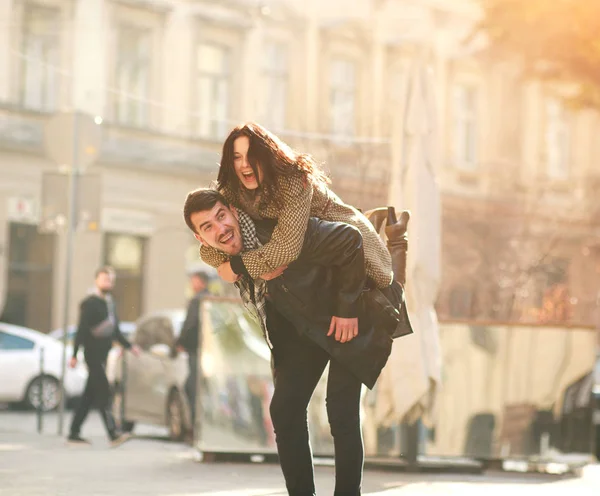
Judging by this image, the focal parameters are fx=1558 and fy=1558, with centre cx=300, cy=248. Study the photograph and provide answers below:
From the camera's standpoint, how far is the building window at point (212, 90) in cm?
3027

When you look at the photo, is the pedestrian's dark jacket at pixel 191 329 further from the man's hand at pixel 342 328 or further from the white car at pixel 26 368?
the man's hand at pixel 342 328

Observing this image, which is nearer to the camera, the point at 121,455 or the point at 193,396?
the point at 121,455

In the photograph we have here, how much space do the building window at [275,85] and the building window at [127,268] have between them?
391 centimetres

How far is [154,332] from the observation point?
1622 cm

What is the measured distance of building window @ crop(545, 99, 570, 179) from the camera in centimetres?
3953

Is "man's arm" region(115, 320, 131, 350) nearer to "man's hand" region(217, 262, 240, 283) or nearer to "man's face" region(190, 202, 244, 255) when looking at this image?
"man's hand" region(217, 262, 240, 283)

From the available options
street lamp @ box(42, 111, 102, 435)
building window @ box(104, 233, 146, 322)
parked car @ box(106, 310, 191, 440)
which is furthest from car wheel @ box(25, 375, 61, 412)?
building window @ box(104, 233, 146, 322)

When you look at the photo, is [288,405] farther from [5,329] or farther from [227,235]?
[5,329]

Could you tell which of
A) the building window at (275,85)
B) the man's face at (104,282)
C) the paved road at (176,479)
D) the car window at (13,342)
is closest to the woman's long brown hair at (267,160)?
the paved road at (176,479)

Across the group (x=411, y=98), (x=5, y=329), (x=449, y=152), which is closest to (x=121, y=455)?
(x=411, y=98)

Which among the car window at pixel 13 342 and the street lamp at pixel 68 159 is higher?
the street lamp at pixel 68 159

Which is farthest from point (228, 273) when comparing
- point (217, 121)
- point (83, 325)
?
point (217, 121)

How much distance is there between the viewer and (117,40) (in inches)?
1142

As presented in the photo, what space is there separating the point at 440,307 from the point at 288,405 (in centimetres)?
2204
